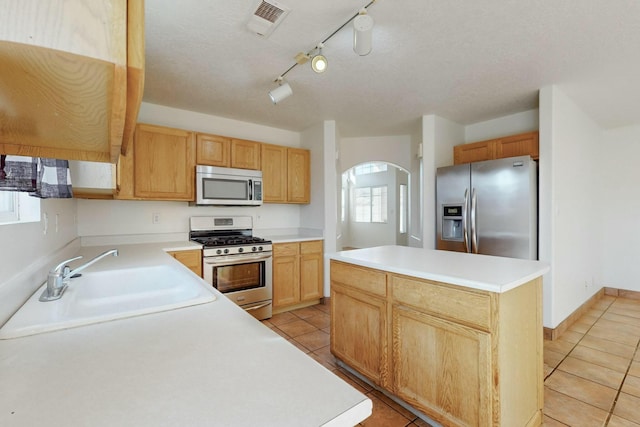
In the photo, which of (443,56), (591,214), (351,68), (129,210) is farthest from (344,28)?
(591,214)

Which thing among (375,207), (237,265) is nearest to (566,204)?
(237,265)

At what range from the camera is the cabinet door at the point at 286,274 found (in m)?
3.47

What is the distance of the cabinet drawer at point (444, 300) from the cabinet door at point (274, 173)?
240 cm

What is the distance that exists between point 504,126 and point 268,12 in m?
3.29

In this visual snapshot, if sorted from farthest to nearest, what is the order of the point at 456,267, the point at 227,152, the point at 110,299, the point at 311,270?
the point at 311,270 → the point at 227,152 → the point at 456,267 → the point at 110,299

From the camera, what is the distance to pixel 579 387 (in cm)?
205

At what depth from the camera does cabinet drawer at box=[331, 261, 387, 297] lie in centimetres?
186

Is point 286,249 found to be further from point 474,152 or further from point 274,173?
point 474,152

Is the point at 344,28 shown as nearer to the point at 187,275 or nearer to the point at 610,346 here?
the point at 187,275

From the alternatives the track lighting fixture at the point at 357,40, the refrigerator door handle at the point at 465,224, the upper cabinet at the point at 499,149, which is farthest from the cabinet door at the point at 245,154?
the upper cabinet at the point at 499,149

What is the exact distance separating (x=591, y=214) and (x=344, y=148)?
352 centimetres

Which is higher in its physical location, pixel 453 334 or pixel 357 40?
pixel 357 40

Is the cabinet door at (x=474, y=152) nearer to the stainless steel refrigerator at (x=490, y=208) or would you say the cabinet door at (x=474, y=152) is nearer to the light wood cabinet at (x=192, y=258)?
the stainless steel refrigerator at (x=490, y=208)

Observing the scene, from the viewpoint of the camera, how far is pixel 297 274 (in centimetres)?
364
